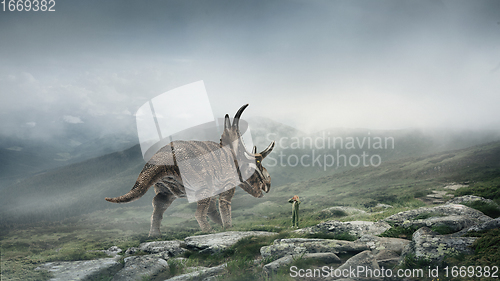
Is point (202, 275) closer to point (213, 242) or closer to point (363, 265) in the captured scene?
point (213, 242)

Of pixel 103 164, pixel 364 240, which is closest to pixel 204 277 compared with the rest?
pixel 364 240

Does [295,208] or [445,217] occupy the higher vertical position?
[295,208]

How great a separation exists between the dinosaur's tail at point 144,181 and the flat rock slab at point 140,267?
4.72 ft

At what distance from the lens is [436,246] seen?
13.6 feet

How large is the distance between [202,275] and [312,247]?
6.69 ft

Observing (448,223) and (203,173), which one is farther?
(203,173)

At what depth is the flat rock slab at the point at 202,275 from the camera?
14.2 feet

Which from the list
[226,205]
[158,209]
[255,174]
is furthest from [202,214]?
[255,174]

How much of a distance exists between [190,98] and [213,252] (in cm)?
391

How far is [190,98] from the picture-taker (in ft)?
22.5

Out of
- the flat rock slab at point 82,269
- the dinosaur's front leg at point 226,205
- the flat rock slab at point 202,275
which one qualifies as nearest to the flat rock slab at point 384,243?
the flat rock slab at point 202,275

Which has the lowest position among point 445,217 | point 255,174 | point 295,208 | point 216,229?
point 216,229

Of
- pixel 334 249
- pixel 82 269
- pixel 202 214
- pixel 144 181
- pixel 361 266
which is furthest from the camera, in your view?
pixel 202 214

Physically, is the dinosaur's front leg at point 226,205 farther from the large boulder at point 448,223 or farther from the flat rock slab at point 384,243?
the large boulder at point 448,223
